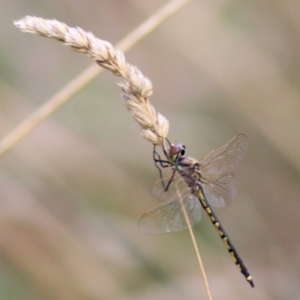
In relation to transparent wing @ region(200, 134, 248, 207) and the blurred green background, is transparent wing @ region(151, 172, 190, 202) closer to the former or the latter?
transparent wing @ region(200, 134, 248, 207)

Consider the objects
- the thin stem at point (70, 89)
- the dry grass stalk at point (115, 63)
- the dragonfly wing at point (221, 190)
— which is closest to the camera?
the dry grass stalk at point (115, 63)

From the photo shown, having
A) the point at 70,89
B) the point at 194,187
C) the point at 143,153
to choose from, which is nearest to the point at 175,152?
the point at 194,187

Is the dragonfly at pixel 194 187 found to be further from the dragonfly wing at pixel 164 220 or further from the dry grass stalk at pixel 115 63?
the dry grass stalk at pixel 115 63

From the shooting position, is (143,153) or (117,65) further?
(143,153)

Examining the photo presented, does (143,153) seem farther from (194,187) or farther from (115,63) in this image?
(115,63)

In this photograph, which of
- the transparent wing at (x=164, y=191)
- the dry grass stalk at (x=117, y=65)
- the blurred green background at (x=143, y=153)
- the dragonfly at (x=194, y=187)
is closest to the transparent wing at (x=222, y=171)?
the dragonfly at (x=194, y=187)

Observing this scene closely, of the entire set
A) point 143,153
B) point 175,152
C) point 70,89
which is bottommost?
point 175,152

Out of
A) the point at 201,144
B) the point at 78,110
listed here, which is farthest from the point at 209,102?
the point at 78,110

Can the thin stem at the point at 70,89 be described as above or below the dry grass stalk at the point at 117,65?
above

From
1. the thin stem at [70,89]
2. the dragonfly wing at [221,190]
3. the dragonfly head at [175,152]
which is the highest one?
the thin stem at [70,89]
